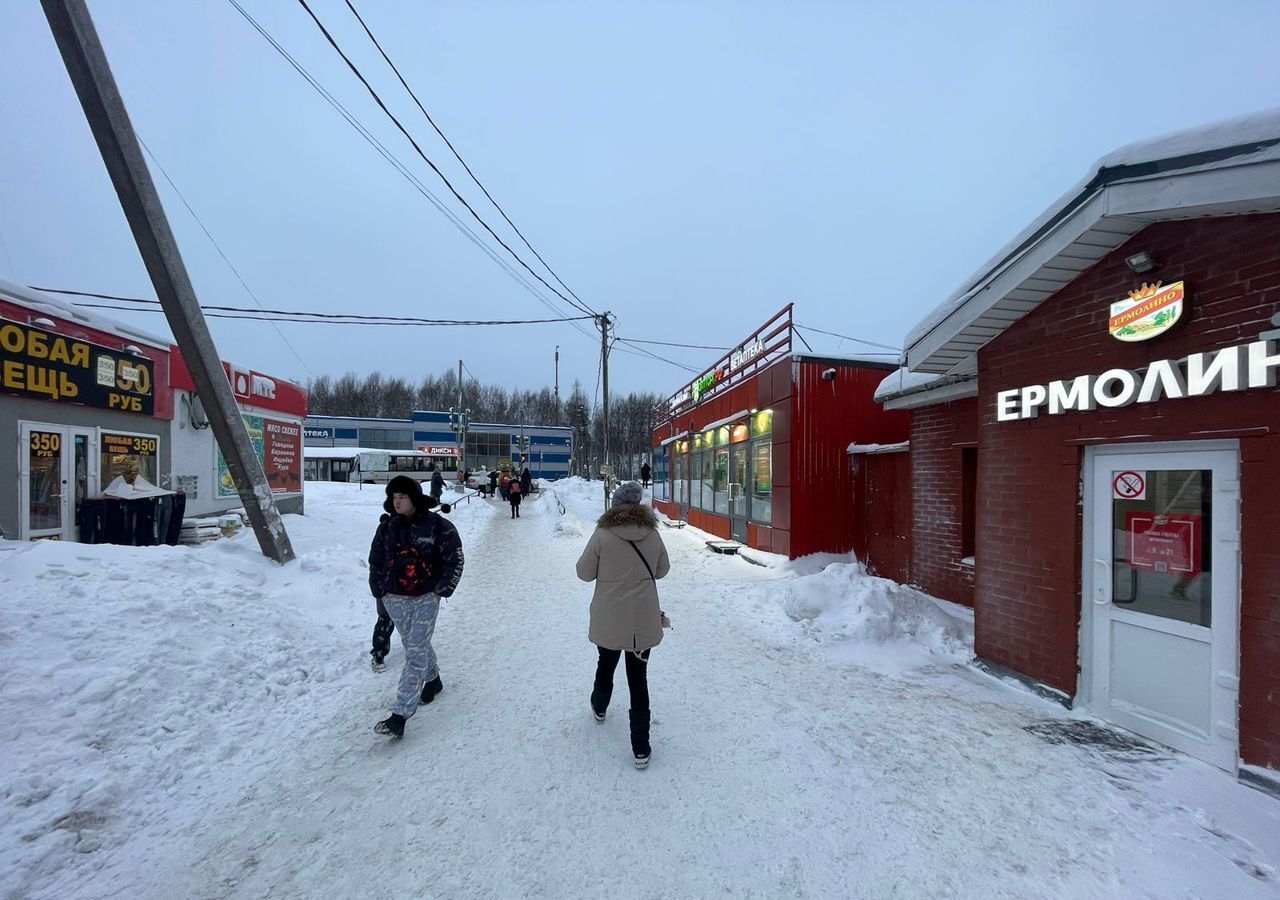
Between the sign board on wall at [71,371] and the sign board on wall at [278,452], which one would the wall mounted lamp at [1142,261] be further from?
the sign board on wall at [278,452]

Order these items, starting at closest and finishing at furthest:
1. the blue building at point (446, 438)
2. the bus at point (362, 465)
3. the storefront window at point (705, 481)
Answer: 1. the storefront window at point (705, 481)
2. the bus at point (362, 465)
3. the blue building at point (446, 438)

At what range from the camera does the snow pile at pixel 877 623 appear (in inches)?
217

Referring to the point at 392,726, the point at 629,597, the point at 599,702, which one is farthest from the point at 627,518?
the point at 392,726

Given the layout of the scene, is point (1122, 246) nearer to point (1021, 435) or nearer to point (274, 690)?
point (1021, 435)

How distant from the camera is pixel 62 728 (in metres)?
3.08

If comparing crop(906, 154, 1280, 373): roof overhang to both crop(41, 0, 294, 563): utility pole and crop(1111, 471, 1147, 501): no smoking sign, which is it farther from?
crop(41, 0, 294, 563): utility pole

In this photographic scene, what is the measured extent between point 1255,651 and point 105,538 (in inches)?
459

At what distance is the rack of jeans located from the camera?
7250 mm

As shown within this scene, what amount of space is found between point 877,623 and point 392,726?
480 cm

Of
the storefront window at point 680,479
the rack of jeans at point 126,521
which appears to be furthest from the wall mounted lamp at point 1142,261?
the storefront window at point 680,479

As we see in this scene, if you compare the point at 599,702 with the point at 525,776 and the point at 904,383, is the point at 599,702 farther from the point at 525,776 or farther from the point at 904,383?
the point at 904,383

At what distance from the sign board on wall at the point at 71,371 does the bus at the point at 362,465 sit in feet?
110

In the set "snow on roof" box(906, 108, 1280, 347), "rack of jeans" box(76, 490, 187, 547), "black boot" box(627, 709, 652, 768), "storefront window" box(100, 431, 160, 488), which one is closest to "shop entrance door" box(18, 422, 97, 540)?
"rack of jeans" box(76, 490, 187, 547)

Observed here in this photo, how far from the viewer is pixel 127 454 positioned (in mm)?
8656
